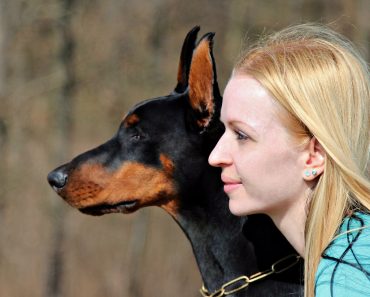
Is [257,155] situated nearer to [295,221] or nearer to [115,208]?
[295,221]

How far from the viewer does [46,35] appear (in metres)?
10.2

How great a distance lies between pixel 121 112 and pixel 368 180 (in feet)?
27.0

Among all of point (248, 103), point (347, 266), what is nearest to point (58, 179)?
point (248, 103)

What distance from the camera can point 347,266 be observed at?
2.47m

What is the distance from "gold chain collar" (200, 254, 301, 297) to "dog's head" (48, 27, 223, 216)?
0.51 m

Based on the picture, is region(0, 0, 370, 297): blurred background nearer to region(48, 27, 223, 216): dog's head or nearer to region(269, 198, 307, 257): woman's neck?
region(48, 27, 223, 216): dog's head

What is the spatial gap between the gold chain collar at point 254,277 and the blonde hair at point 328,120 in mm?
770

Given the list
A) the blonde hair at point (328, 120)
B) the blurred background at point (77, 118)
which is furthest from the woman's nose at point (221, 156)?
the blurred background at point (77, 118)

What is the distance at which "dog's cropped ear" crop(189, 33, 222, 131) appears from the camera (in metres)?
3.56

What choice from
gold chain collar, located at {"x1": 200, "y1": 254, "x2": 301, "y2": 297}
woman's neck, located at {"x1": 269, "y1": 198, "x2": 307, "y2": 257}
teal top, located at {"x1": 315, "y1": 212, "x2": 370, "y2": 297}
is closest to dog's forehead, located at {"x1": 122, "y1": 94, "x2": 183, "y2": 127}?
gold chain collar, located at {"x1": 200, "y1": 254, "x2": 301, "y2": 297}

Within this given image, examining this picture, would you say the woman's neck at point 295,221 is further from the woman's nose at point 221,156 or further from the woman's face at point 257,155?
the woman's nose at point 221,156

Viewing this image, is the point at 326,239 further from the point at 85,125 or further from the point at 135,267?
the point at 85,125

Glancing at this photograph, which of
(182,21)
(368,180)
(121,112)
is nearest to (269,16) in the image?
(182,21)

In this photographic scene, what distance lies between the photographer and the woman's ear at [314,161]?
109 inches
